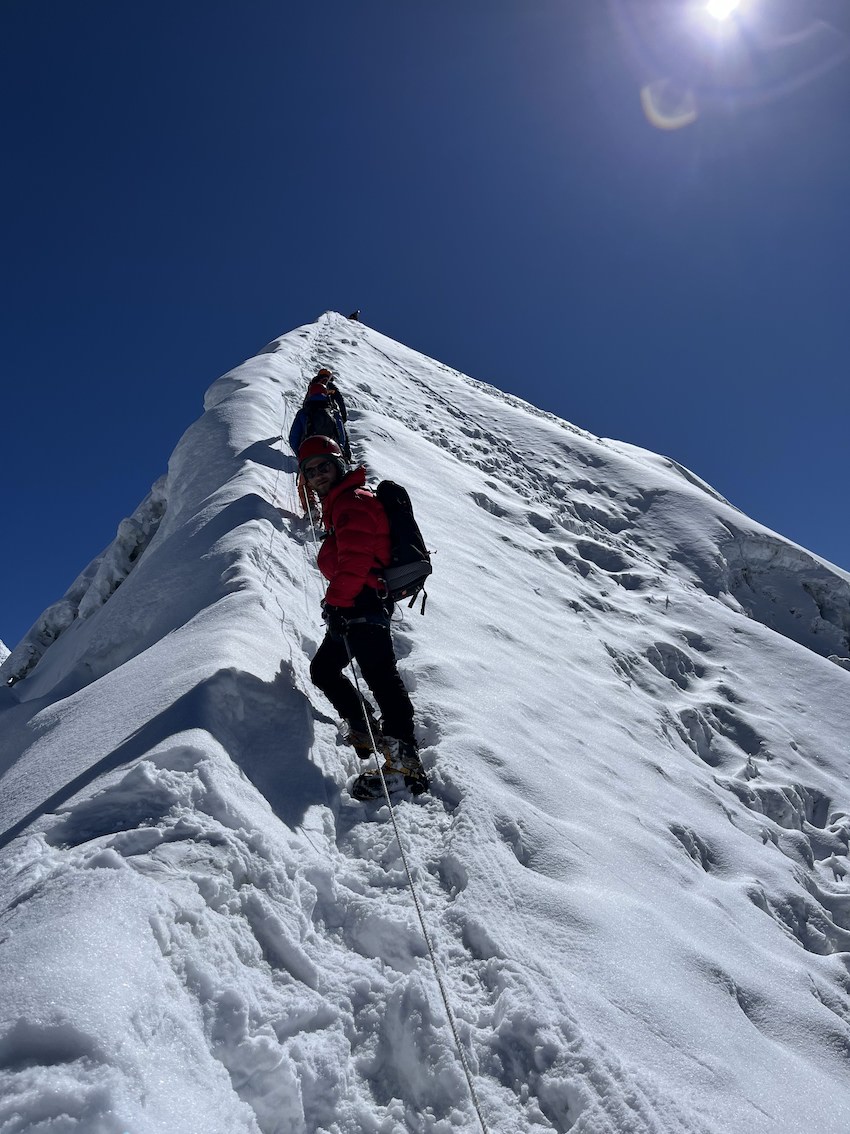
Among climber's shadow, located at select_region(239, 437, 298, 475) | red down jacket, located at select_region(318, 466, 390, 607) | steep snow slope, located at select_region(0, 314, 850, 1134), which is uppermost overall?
climber's shadow, located at select_region(239, 437, 298, 475)

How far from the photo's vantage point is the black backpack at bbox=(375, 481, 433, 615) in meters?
4.08

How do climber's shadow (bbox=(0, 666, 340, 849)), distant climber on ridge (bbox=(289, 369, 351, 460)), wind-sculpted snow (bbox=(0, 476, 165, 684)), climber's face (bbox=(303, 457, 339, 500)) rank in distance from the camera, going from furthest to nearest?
wind-sculpted snow (bbox=(0, 476, 165, 684)), distant climber on ridge (bbox=(289, 369, 351, 460)), climber's face (bbox=(303, 457, 339, 500)), climber's shadow (bbox=(0, 666, 340, 849))

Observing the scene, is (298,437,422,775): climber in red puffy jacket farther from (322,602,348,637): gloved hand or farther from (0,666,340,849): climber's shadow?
(0,666,340,849): climber's shadow

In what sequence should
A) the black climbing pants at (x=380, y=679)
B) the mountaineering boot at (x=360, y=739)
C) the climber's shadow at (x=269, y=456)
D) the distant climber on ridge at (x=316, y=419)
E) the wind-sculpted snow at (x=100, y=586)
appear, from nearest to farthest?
the black climbing pants at (x=380, y=679), the mountaineering boot at (x=360, y=739), the distant climber on ridge at (x=316, y=419), the climber's shadow at (x=269, y=456), the wind-sculpted snow at (x=100, y=586)

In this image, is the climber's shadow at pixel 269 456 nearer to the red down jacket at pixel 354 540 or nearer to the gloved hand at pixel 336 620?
the red down jacket at pixel 354 540

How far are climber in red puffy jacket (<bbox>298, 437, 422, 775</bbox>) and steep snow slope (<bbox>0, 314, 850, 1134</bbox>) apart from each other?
245 mm

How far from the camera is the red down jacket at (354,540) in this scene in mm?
4016

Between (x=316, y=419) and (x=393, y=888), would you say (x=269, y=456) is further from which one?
(x=393, y=888)

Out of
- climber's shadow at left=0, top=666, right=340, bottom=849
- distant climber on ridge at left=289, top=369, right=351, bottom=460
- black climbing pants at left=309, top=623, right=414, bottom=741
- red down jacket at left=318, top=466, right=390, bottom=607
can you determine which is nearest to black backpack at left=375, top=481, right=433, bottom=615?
red down jacket at left=318, top=466, right=390, bottom=607

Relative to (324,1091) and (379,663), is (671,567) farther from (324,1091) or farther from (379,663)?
(324,1091)

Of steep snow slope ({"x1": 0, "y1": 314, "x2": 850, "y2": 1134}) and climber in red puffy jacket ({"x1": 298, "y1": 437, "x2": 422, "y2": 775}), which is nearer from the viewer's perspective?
steep snow slope ({"x1": 0, "y1": 314, "x2": 850, "y2": 1134})

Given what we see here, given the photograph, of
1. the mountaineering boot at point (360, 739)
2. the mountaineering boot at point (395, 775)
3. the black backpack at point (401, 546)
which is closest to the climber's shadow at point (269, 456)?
the black backpack at point (401, 546)

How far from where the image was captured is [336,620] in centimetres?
408

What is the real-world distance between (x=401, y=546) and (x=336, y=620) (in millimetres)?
619
